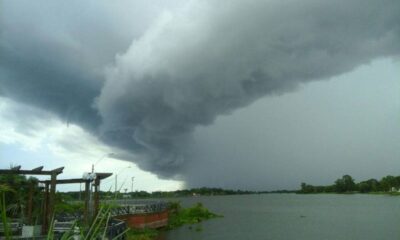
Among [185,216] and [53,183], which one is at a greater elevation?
[53,183]

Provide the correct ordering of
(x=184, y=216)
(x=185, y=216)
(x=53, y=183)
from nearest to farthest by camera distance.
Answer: (x=53, y=183) → (x=184, y=216) → (x=185, y=216)

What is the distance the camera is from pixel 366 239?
56.9m

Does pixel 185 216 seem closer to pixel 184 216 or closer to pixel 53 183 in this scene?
pixel 184 216

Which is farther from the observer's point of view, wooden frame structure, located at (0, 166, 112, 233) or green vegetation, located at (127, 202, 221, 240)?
green vegetation, located at (127, 202, 221, 240)

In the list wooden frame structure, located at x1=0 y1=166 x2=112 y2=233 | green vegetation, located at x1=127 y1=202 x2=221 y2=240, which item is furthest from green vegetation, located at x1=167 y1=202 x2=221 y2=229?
wooden frame structure, located at x1=0 y1=166 x2=112 y2=233

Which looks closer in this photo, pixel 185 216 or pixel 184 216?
pixel 184 216

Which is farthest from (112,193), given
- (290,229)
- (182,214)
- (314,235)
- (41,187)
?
(182,214)

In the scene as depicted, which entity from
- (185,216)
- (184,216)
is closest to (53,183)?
(184,216)

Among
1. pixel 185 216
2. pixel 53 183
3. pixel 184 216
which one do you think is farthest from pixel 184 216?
pixel 53 183

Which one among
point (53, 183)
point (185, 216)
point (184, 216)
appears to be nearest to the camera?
point (53, 183)

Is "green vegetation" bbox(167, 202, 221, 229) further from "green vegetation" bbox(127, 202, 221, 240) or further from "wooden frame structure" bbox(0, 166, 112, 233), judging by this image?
"wooden frame structure" bbox(0, 166, 112, 233)

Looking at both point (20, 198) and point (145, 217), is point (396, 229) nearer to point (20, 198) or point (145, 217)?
point (145, 217)

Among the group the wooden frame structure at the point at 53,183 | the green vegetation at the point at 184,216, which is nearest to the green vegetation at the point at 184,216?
the green vegetation at the point at 184,216

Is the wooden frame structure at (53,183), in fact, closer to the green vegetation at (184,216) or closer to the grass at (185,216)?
the green vegetation at (184,216)
